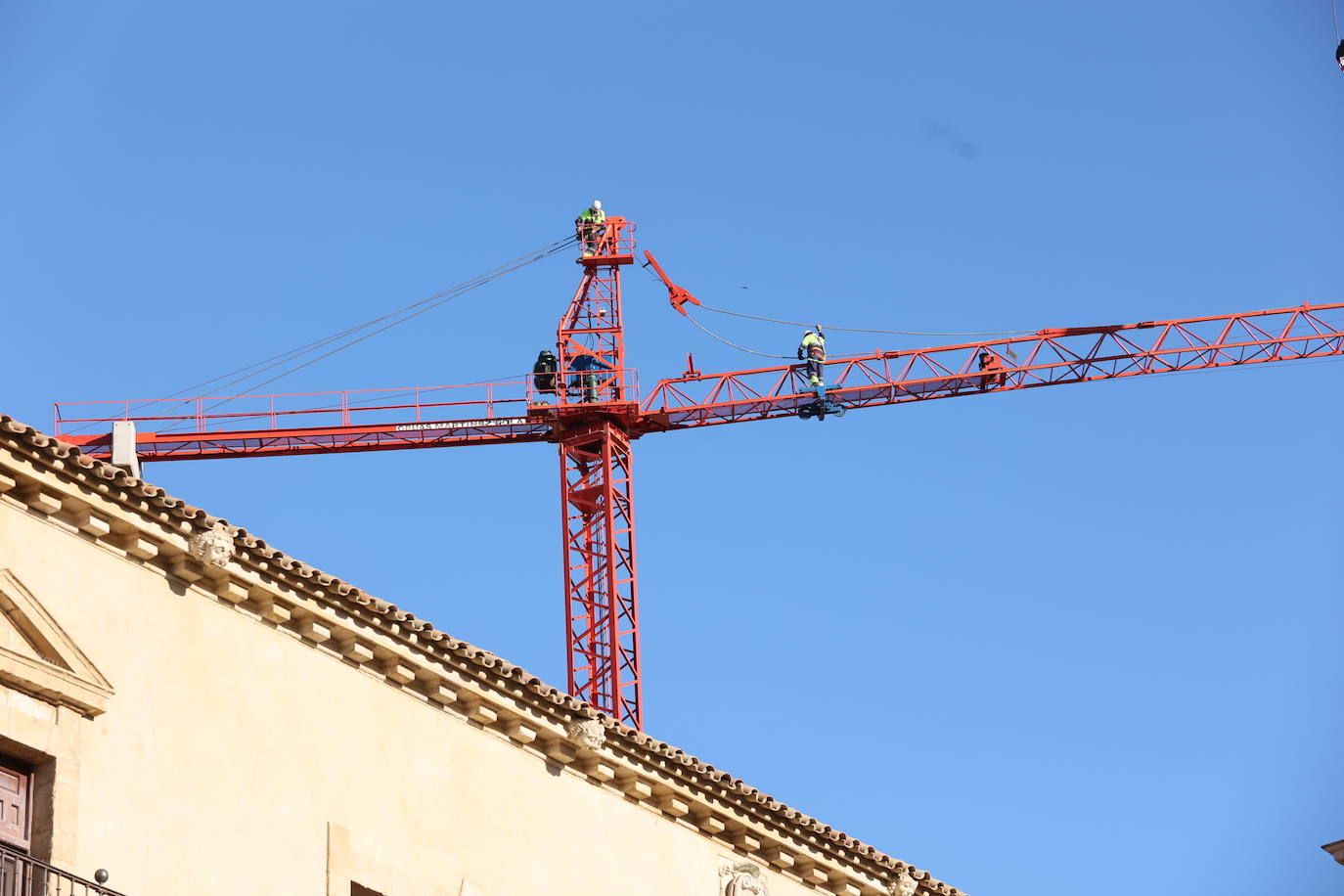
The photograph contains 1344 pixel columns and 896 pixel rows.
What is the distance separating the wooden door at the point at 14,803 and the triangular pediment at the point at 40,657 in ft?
1.91

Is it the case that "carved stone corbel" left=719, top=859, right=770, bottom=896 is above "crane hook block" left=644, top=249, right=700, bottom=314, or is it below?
below

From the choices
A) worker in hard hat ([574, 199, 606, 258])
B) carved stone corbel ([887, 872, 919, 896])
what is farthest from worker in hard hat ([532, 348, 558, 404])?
carved stone corbel ([887, 872, 919, 896])

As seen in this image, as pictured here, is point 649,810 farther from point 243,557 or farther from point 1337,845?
point 1337,845

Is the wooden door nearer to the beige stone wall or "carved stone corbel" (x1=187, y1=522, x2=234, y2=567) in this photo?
the beige stone wall

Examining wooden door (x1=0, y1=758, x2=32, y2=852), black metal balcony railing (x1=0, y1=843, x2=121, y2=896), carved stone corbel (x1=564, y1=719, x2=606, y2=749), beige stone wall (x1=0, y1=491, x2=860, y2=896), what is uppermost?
carved stone corbel (x1=564, y1=719, x2=606, y2=749)

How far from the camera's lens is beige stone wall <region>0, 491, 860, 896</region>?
18.7 metres

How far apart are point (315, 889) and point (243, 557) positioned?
278 centimetres

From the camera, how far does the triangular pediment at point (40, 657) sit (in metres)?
18.4

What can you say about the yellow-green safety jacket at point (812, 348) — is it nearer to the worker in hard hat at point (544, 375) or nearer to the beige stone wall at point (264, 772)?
the worker in hard hat at point (544, 375)

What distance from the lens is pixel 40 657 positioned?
18594 millimetres

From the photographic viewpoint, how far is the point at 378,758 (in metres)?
21.4

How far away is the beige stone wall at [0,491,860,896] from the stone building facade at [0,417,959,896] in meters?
0.02

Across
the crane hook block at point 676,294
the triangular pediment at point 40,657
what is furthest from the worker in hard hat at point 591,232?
the triangular pediment at point 40,657

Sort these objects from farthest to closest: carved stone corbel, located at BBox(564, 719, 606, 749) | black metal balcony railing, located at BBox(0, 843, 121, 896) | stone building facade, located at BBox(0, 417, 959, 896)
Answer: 1. carved stone corbel, located at BBox(564, 719, 606, 749)
2. stone building facade, located at BBox(0, 417, 959, 896)
3. black metal balcony railing, located at BBox(0, 843, 121, 896)
